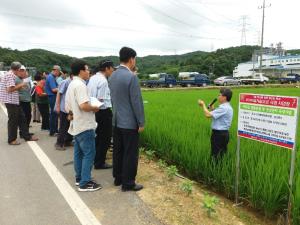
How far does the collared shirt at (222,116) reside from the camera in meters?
4.86

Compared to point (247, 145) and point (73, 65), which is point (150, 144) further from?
point (73, 65)

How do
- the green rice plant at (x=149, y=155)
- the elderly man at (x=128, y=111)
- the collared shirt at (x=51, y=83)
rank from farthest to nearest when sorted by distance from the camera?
the collared shirt at (x=51, y=83), the green rice plant at (x=149, y=155), the elderly man at (x=128, y=111)

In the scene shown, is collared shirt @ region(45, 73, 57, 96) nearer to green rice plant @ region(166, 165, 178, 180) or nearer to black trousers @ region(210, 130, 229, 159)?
green rice plant @ region(166, 165, 178, 180)

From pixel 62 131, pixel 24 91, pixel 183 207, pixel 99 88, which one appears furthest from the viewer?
pixel 24 91

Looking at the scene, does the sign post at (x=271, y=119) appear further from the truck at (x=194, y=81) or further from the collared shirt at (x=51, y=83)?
the truck at (x=194, y=81)

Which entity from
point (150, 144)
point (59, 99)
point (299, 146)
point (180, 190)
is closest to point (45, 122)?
point (59, 99)

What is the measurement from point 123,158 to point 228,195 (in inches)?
62.1

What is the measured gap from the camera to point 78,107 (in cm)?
462

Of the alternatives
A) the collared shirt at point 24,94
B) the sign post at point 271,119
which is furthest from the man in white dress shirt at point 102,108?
the collared shirt at point 24,94

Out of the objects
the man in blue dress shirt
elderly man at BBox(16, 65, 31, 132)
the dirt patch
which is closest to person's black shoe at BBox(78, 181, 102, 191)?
the dirt patch

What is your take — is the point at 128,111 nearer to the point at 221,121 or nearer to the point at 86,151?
the point at 86,151

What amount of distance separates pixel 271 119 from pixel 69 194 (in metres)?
2.82

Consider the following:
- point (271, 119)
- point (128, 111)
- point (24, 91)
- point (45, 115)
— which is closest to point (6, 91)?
point (24, 91)

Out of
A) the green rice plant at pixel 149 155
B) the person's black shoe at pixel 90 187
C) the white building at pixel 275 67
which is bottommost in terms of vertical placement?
the person's black shoe at pixel 90 187
